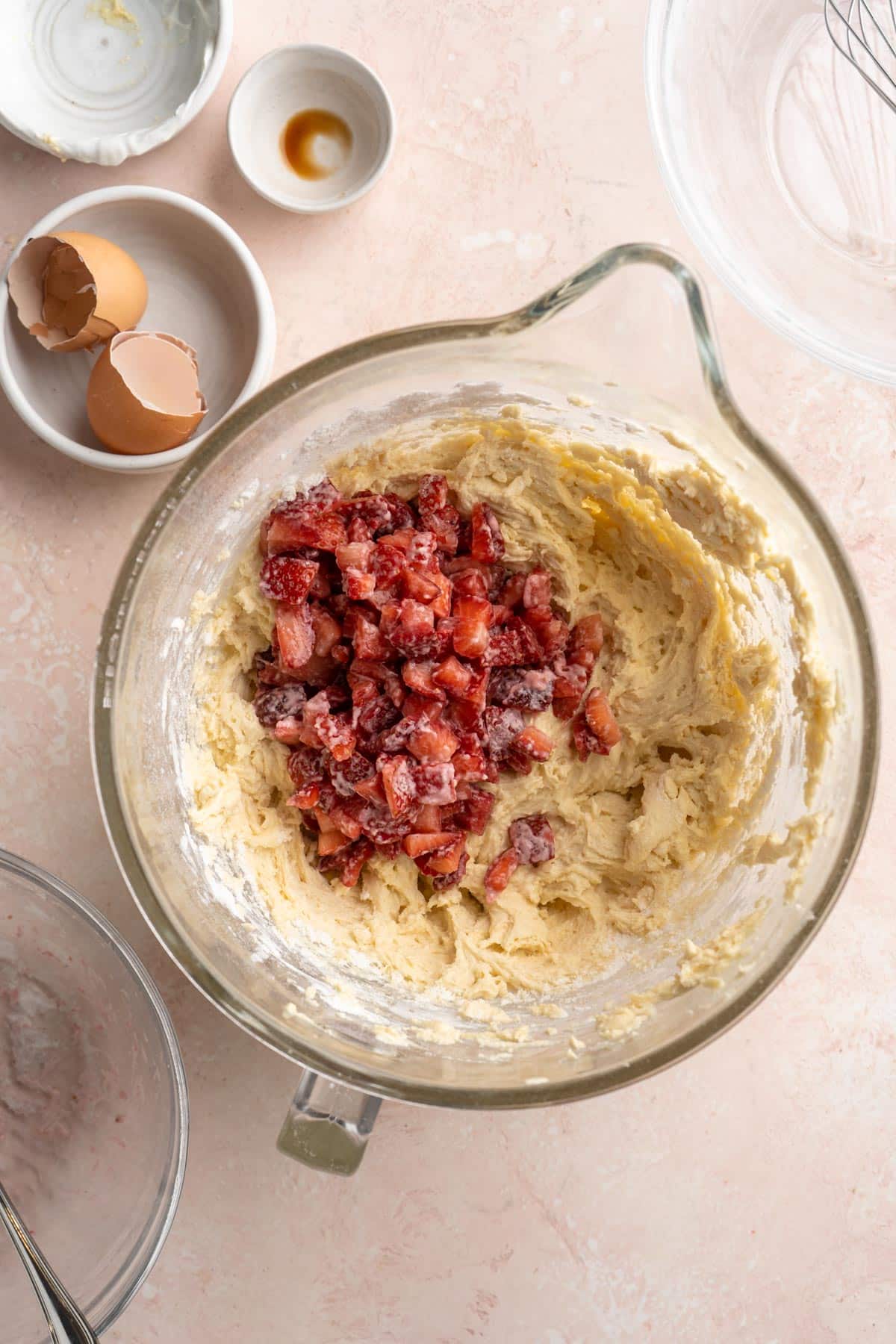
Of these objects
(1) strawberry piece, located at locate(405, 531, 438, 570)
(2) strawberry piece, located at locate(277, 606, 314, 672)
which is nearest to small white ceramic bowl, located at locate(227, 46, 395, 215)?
(1) strawberry piece, located at locate(405, 531, 438, 570)

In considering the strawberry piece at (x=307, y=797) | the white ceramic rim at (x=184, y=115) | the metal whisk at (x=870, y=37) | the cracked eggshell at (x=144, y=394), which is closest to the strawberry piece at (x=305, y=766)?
the strawberry piece at (x=307, y=797)

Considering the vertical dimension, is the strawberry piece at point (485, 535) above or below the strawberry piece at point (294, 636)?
above

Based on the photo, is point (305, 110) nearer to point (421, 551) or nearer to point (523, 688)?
point (421, 551)

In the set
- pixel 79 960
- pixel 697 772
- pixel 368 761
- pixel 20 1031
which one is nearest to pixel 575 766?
pixel 697 772

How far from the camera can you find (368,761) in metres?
2.04

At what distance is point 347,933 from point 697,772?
771 millimetres

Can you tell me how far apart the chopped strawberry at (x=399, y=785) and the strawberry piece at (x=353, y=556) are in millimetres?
372

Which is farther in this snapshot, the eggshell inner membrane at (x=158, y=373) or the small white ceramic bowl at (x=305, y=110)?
the small white ceramic bowl at (x=305, y=110)

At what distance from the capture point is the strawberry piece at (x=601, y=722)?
2.11 meters

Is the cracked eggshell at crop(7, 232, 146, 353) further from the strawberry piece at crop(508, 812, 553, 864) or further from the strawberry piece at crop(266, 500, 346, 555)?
the strawberry piece at crop(508, 812, 553, 864)

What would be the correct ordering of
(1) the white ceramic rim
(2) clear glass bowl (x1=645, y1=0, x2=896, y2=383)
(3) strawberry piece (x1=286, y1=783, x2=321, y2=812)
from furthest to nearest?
(2) clear glass bowl (x1=645, y1=0, x2=896, y2=383), (1) the white ceramic rim, (3) strawberry piece (x1=286, y1=783, x2=321, y2=812)

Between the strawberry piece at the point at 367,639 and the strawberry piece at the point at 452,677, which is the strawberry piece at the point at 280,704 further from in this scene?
the strawberry piece at the point at 452,677

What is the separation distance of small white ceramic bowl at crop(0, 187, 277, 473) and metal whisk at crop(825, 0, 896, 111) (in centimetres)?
154

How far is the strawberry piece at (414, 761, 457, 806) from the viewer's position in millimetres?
1988
